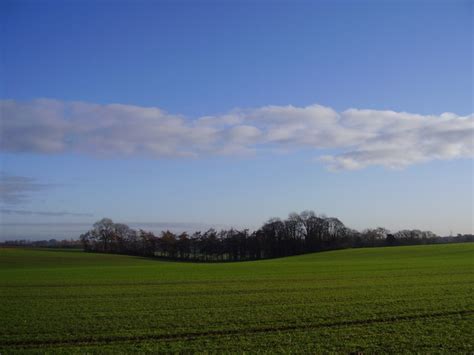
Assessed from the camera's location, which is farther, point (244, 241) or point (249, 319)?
point (244, 241)

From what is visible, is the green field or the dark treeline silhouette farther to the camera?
the dark treeline silhouette

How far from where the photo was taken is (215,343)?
15.2 m

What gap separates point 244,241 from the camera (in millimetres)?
151500

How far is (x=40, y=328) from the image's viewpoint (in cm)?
1838

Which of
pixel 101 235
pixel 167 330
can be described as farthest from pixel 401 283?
pixel 101 235

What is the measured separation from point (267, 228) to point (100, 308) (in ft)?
426

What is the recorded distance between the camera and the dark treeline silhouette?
146 meters

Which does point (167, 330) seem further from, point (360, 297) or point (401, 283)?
point (401, 283)

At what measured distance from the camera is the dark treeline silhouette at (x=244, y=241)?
14588 cm

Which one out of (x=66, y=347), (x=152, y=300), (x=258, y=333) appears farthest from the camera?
(x=152, y=300)

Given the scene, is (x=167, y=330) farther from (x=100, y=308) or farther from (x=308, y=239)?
(x=308, y=239)

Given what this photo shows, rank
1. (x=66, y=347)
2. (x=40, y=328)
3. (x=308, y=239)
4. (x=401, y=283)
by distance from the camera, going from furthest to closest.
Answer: (x=308, y=239) → (x=401, y=283) → (x=40, y=328) → (x=66, y=347)

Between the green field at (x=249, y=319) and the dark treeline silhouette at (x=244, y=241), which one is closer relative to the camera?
the green field at (x=249, y=319)

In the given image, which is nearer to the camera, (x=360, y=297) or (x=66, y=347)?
(x=66, y=347)
